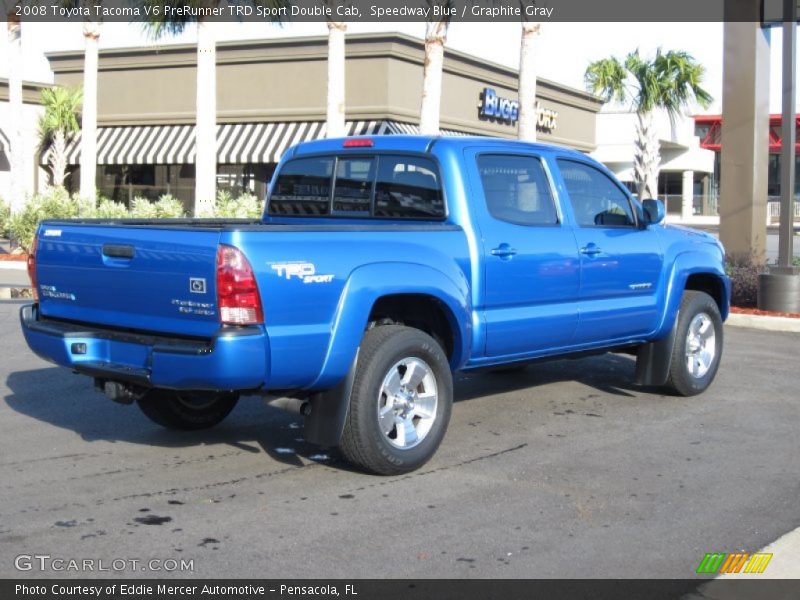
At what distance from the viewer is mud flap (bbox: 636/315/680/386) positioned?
27.9 ft

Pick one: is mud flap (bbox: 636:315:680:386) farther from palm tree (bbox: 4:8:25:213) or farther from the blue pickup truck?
palm tree (bbox: 4:8:25:213)

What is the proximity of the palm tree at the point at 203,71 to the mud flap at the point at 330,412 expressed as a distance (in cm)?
1529

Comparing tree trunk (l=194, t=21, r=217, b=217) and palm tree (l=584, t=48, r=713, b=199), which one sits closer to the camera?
tree trunk (l=194, t=21, r=217, b=217)

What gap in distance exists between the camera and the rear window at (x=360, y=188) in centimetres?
698

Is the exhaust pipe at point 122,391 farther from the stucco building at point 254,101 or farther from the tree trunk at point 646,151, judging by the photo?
the tree trunk at point 646,151

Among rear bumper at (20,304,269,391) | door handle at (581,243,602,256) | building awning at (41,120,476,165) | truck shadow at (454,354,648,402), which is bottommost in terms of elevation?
truck shadow at (454,354,648,402)

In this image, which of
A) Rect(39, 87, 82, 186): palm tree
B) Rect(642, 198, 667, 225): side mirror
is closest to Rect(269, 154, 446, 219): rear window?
Rect(642, 198, 667, 225): side mirror

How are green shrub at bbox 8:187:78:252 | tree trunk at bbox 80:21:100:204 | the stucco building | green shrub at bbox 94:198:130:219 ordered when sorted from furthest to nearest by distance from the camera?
the stucco building
tree trunk at bbox 80:21:100:204
green shrub at bbox 8:187:78:252
green shrub at bbox 94:198:130:219

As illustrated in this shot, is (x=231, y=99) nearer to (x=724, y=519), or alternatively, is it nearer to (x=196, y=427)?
(x=196, y=427)

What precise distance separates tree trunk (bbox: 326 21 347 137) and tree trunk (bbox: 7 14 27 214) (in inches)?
384

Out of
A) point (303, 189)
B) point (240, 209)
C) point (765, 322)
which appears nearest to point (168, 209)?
point (240, 209)

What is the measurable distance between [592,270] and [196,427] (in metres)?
3.12

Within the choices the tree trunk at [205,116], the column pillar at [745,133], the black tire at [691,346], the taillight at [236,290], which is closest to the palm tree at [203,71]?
the tree trunk at [205,116]

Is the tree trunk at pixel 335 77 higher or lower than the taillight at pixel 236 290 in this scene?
higher
